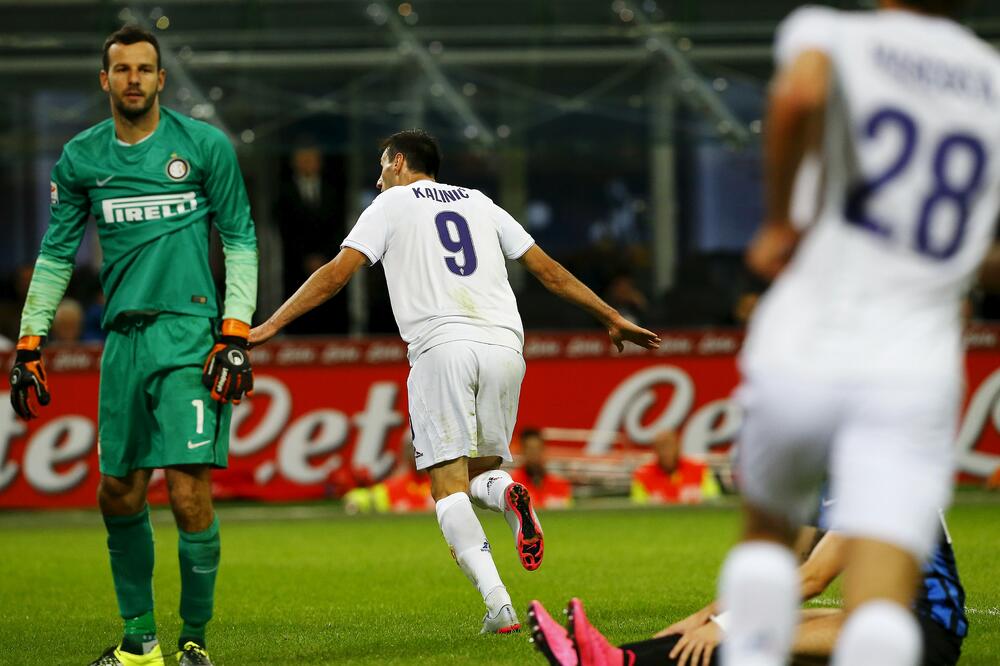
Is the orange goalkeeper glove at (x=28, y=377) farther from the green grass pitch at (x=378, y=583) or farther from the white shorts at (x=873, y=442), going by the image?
the white shorts at (x=873, y=442)

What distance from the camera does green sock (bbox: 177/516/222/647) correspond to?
611cm

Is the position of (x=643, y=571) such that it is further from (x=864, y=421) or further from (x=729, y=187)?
(x=729, y=187)

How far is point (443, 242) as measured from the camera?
733 centimetres

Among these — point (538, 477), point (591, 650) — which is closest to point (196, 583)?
point (591, 650)

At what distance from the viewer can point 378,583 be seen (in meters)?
9.47

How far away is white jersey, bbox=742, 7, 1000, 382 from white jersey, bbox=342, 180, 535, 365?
3.92 m

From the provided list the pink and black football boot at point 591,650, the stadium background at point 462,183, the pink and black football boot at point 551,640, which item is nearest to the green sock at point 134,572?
the pink and black football boot at point 551,640

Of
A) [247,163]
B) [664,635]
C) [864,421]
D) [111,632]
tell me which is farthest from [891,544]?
[247,163]

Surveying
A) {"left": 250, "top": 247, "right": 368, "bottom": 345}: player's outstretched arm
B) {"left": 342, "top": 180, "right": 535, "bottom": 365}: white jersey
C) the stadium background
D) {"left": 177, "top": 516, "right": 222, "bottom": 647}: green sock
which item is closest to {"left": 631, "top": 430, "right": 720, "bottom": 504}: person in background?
the stadium background

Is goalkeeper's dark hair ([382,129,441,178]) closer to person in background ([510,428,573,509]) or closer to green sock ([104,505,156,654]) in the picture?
green sock ([104,505,156,654])

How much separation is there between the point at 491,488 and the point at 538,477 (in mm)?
8296

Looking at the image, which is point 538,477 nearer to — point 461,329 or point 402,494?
point 402,494

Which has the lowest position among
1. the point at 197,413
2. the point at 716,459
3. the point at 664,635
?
the point at 716,459

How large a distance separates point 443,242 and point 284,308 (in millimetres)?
888
